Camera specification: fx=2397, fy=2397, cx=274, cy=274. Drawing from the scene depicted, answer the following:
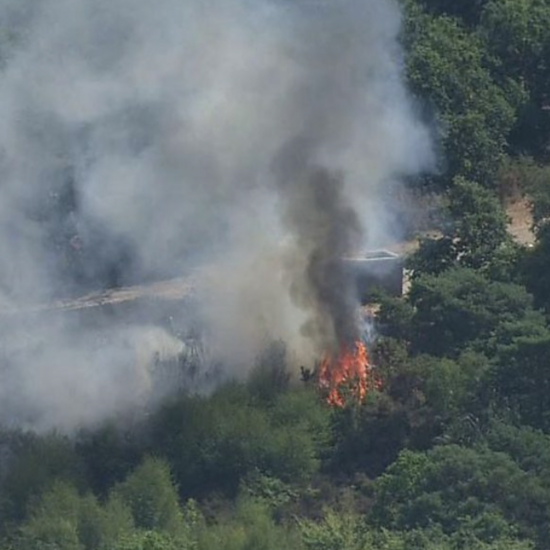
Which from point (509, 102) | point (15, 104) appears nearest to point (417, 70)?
point (509, 102)

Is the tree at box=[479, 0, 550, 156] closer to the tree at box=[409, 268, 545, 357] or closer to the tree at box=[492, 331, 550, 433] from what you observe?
the tree at box=[409, 268, 545, 357]

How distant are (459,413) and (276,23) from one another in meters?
4.82

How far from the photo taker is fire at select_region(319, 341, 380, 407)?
2402cm

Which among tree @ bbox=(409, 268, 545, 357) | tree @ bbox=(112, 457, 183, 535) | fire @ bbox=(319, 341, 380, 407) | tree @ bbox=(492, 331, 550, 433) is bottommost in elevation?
tree @ bbox=(112, 457, 183, 535)

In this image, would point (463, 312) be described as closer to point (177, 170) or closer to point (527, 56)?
point (177, 170)

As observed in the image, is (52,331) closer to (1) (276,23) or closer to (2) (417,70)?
(1) (276,23)

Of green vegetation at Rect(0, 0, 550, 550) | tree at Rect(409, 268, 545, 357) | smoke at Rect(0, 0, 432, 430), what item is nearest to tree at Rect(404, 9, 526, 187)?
green vegetation at Rect(0, 0, 550, 550)

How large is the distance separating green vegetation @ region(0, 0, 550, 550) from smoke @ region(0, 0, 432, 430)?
741 mm

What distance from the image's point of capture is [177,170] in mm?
24688

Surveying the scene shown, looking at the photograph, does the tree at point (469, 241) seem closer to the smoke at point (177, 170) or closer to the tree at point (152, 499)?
the smoke at point (177, 170)

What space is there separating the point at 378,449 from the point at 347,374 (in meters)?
1.12

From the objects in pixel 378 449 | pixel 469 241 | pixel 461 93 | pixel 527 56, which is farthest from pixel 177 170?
pixel 527 56

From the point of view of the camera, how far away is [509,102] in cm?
3105

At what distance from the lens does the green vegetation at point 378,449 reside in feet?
69.7
